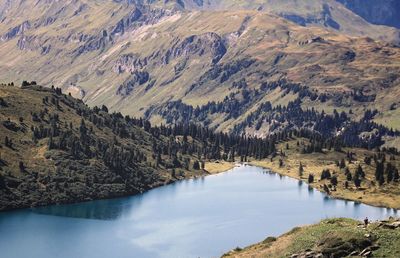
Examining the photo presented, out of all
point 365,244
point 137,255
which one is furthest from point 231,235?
point 365,244

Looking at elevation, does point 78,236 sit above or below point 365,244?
below

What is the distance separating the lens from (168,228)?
191 meters

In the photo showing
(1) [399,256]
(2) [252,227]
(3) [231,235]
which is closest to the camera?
(1) [399,256]

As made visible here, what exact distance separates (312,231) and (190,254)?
77.5 meters

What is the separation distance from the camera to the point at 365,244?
67875 millimetres

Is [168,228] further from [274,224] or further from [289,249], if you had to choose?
[289,249]

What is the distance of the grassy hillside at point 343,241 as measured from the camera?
66.5 m

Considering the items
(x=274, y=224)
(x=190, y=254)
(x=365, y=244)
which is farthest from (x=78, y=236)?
(x=365, y=244)

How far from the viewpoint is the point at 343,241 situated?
68.3 meters

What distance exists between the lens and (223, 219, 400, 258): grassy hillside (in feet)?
218

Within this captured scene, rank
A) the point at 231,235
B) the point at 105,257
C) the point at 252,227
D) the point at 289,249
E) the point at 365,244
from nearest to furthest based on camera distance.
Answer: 1. the point at 365,244
2. the point at 289,249
3. the point at 105,257
4. the point at 231,235
5. the point at 252,227

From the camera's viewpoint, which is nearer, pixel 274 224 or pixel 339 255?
pixel 339 255

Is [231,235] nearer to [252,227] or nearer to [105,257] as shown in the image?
[252,227]

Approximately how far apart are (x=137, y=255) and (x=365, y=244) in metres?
95.4
